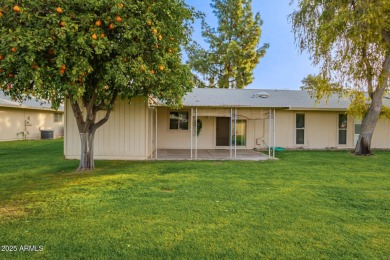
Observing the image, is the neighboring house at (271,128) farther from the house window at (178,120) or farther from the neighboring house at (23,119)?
the neighboring house at (23,119)

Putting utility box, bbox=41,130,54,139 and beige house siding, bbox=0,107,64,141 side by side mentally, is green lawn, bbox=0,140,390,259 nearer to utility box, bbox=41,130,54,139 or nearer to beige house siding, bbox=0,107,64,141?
beige house siding, bbox=0,107,64,141

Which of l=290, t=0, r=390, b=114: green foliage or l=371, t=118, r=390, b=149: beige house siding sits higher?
l=290, t=0, r=390, b=114: green foliage

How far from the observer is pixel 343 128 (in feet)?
48.8

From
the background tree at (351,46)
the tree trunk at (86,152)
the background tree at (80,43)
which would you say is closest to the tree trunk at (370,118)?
the background tree at (351,46)

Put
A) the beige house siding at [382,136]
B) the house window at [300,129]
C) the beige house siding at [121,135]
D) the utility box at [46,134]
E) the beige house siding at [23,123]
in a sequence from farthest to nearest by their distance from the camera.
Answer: the utility box at [46,134]
the beige house siding at [23,123]
the beige house siding at [382,136]
the house window at [300,129]
the beige house siding at [121,135]

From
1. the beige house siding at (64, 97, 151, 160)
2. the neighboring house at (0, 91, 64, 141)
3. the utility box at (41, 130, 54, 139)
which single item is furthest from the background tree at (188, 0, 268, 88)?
the beige house siding at (64, 97, 151, 160)

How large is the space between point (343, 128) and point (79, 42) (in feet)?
47.2

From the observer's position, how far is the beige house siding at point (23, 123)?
17.2 m

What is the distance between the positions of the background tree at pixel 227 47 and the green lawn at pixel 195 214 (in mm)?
20378

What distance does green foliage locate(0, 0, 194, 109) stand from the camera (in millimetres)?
5254

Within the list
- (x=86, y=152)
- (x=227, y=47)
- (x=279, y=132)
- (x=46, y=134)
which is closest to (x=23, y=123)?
(x=46, y=134)

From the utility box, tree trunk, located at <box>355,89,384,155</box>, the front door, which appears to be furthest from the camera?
the utility box

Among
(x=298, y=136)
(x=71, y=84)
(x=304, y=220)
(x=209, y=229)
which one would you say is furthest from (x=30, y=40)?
(x=298, y=136)

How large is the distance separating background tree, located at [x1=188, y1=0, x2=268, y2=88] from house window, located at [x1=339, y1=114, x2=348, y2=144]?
12.7 metres
